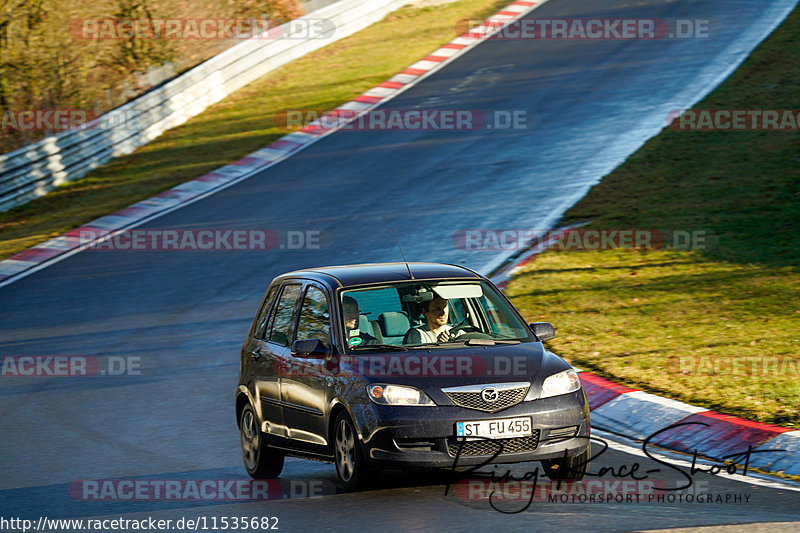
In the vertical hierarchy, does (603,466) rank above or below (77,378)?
above

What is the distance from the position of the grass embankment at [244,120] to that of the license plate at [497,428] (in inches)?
607

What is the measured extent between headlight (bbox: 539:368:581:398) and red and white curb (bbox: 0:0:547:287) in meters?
13.4

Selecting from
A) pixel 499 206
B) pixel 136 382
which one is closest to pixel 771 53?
pixel 499 206

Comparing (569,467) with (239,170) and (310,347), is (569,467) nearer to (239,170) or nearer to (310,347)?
(310,347)

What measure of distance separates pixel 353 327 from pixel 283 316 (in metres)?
1.11

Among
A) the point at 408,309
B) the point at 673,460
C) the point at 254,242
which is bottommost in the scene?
the point at 254,242

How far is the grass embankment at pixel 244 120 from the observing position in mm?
24047

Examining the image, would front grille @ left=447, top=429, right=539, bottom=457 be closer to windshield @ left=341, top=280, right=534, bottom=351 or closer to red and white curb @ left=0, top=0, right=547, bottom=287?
windshield @ left=341, top=280, right=534, bottom=351

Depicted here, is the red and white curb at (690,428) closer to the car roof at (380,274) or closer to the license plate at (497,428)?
the license plate at (497,428)

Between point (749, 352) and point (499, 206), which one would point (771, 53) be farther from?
point (749, 352)

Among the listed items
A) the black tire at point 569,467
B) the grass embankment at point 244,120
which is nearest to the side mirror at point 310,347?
the black tire at point 569,467

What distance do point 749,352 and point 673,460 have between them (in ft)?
11.4

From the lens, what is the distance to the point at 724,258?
1644cm

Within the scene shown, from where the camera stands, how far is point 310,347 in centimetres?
854
